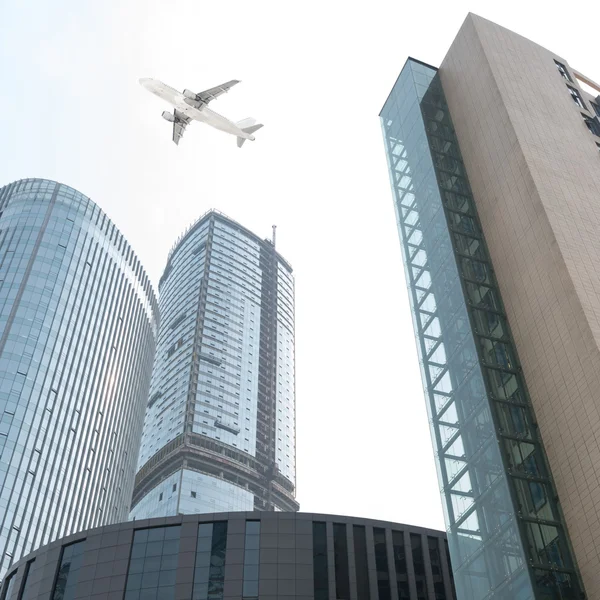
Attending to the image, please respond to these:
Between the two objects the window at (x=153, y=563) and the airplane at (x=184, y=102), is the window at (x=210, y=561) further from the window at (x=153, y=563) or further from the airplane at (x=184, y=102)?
the airplane at (x=184, y=102)

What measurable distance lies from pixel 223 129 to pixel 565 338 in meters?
54.7

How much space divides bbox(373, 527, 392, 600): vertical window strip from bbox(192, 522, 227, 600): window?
558 inches

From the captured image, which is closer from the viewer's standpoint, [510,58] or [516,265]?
[516,265]

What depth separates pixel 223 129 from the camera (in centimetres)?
9219

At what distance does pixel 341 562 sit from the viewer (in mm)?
71312

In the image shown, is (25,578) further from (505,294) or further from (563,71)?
(563,71)

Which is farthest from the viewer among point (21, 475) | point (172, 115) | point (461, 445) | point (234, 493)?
point (234, 493)

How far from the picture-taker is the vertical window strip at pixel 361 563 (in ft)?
230

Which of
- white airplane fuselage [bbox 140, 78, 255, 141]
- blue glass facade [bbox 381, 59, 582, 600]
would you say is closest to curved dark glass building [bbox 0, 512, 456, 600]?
blue glass facade [bbox 381, 59, 582, 600]

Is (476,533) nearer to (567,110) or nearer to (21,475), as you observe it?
(567,110)

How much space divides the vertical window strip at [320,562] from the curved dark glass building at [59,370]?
72150 mm

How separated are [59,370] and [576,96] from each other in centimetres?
11844

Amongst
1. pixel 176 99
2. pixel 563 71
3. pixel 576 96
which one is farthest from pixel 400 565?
pixel 176 99

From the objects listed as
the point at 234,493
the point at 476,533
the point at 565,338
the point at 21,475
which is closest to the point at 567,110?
the point at 565,338
